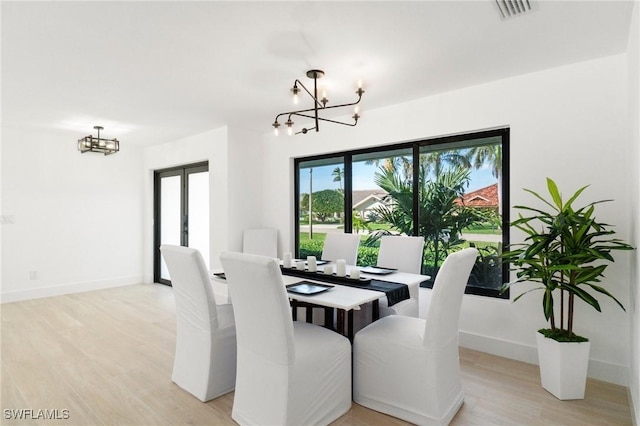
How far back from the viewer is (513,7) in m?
2.15

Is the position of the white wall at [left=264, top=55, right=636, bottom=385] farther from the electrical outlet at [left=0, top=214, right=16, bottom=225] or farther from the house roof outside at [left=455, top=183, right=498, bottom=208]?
the electrical outlet at [left=0, top=214, right=16, bottom=225]

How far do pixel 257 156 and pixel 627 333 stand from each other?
456 cm

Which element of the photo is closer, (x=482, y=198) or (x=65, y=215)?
(x=482, y=198)

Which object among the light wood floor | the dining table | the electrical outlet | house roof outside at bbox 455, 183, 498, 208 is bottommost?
the light wood floor

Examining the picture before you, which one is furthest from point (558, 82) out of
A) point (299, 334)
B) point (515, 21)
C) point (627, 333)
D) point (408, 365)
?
point (299, 334)

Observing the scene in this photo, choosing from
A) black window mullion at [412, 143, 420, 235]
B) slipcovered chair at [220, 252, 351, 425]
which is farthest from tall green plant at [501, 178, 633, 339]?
slipcovered chair at [220, 252, 351, 425]

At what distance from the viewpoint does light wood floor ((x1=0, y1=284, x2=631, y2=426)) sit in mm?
2271

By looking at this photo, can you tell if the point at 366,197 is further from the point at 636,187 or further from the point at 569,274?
the point at 636,187

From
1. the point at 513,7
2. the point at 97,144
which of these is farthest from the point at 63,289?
the point at 513,7

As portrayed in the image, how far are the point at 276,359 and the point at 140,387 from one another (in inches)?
52.8

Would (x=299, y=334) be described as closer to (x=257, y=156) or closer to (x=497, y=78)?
(x=497, y=78)

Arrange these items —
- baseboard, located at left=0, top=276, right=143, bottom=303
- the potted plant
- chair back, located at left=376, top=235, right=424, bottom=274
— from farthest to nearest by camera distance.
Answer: baseboard, located at left=0, top=276, right=143, bottom=303 < chair back, located at left=376, top=235, right=424, bottom=274 < the potted plant

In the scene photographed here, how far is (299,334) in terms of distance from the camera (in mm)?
2295

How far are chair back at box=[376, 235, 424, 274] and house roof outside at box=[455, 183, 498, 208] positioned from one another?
2.24ft
